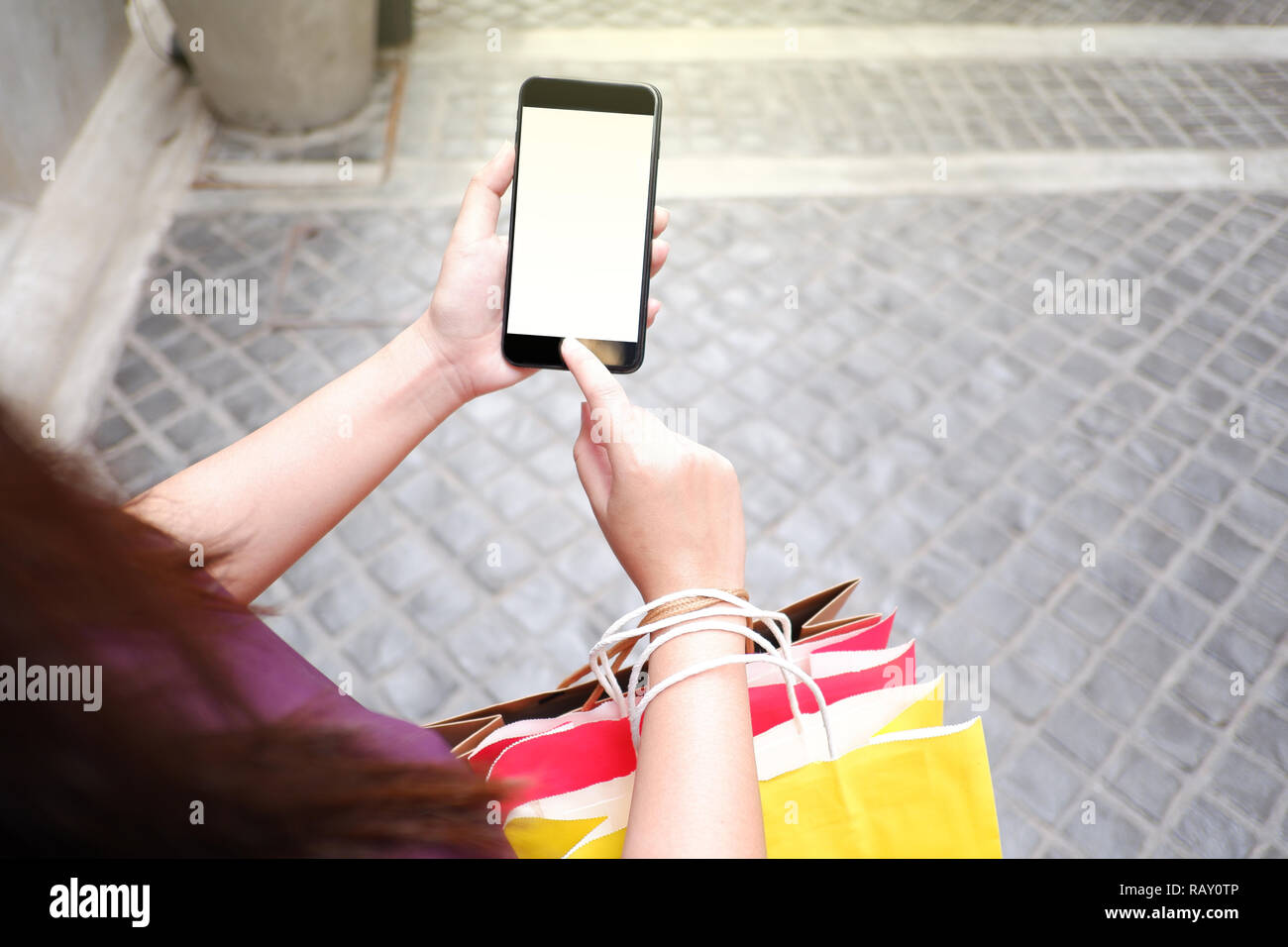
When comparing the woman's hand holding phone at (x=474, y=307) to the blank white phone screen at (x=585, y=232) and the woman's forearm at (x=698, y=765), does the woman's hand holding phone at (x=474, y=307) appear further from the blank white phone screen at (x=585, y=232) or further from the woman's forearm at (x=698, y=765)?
the woman's forearm at (x=698, y=765)

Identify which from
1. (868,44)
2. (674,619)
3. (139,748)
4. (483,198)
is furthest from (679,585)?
(868,44)

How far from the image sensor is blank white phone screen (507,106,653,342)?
129 centimetres

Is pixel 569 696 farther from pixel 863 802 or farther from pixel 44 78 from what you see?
pixel 44 78

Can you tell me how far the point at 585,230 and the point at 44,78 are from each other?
9.05ft

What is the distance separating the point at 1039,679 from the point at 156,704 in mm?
2086

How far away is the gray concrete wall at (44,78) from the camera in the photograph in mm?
2682

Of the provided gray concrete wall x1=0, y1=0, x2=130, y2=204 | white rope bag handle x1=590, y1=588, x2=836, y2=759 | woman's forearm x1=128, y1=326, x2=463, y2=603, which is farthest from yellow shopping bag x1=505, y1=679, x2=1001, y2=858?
gray concrete wall x1=0, y1=0, x2=130, y2=204

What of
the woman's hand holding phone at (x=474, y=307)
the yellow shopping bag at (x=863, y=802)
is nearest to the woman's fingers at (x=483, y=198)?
the woman's hand holding phone at (x=474, y=307)

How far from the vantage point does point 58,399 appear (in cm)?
257

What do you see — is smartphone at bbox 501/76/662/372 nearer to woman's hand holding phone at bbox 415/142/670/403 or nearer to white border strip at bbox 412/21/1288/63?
woman's hand holding phone at bbox 415/142/670/403

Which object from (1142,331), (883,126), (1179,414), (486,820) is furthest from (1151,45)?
(486,820)

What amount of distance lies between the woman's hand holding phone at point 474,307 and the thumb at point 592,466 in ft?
0.79

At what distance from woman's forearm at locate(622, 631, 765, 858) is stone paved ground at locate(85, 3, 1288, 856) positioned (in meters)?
1.32

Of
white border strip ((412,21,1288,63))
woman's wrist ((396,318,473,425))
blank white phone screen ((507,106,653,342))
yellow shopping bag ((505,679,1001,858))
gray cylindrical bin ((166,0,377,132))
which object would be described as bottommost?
yellow shopping bag ((505,679,1001,858))
